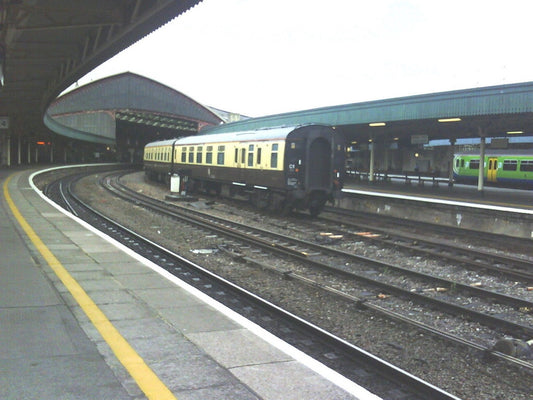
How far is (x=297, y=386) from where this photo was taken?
3484 mm

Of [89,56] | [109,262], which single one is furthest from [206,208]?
[109,262]

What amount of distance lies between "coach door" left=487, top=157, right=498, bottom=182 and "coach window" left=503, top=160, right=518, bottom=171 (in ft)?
2.67

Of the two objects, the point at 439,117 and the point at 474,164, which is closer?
the point at 439,117

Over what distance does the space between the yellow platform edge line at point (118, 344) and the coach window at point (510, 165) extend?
1281 inches

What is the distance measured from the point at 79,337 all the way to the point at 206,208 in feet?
55.6

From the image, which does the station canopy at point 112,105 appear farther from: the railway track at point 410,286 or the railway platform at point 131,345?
the railway platform at point 131,345

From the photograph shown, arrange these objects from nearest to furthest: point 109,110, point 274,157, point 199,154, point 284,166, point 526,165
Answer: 1. point 284,166
2. point 274,157
3. point 199,154
4. point 526,165
5. point 109,110

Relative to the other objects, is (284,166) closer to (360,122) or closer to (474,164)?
(360,122)

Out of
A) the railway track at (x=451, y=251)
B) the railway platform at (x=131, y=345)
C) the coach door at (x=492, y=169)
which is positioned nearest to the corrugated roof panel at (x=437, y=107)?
the railway track at (x=451, y=251)

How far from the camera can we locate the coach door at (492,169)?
34469 millimetres

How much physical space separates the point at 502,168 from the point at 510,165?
671 mm

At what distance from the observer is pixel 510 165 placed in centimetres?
3312

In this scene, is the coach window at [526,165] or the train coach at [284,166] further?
the coach window at [526,165]

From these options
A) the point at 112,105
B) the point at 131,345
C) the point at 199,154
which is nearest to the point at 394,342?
the point at 131,345
